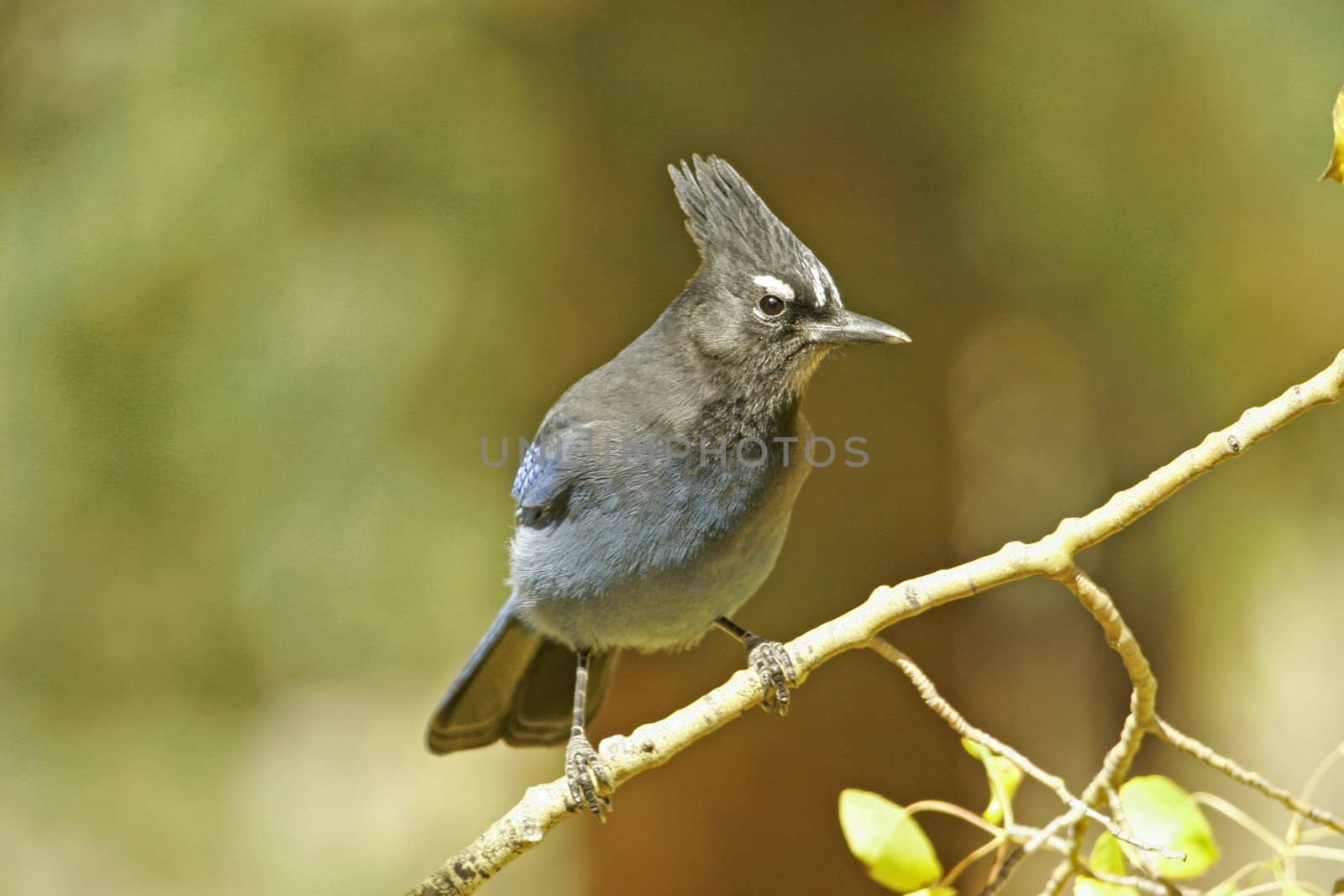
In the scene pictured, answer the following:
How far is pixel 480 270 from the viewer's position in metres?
3.66

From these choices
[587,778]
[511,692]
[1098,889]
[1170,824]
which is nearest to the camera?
[1098,889]

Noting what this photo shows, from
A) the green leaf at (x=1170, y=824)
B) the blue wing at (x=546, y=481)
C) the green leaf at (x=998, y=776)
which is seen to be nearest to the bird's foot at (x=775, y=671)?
the blue wing at (x=546, y=481)

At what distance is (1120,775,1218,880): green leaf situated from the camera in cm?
155

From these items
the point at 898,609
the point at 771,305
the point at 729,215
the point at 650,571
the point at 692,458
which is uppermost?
the point at 729,215

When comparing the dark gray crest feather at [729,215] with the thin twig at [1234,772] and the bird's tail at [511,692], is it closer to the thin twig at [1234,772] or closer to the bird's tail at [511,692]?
the bird's tail at [511,692]

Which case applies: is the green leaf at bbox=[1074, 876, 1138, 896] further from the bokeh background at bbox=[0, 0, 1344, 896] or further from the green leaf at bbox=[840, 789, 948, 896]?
the bokeh background at bbox=[0, 0, 1344, 896]

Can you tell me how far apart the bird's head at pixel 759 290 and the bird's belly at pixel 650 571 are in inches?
8.7

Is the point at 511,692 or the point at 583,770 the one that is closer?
the point at 583,770

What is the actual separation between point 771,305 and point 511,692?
1.04 meters

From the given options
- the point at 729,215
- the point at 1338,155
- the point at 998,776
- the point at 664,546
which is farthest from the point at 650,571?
the point at 1338,155

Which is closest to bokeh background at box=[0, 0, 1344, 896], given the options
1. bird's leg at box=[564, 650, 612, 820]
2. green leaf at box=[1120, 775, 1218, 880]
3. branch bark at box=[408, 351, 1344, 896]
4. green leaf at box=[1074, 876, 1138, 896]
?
bird's leg at box=[564, 650, 612, 820]

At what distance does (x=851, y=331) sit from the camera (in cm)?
230

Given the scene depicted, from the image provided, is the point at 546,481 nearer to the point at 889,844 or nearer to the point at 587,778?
the point at 587,778

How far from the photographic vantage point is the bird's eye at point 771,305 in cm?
235
